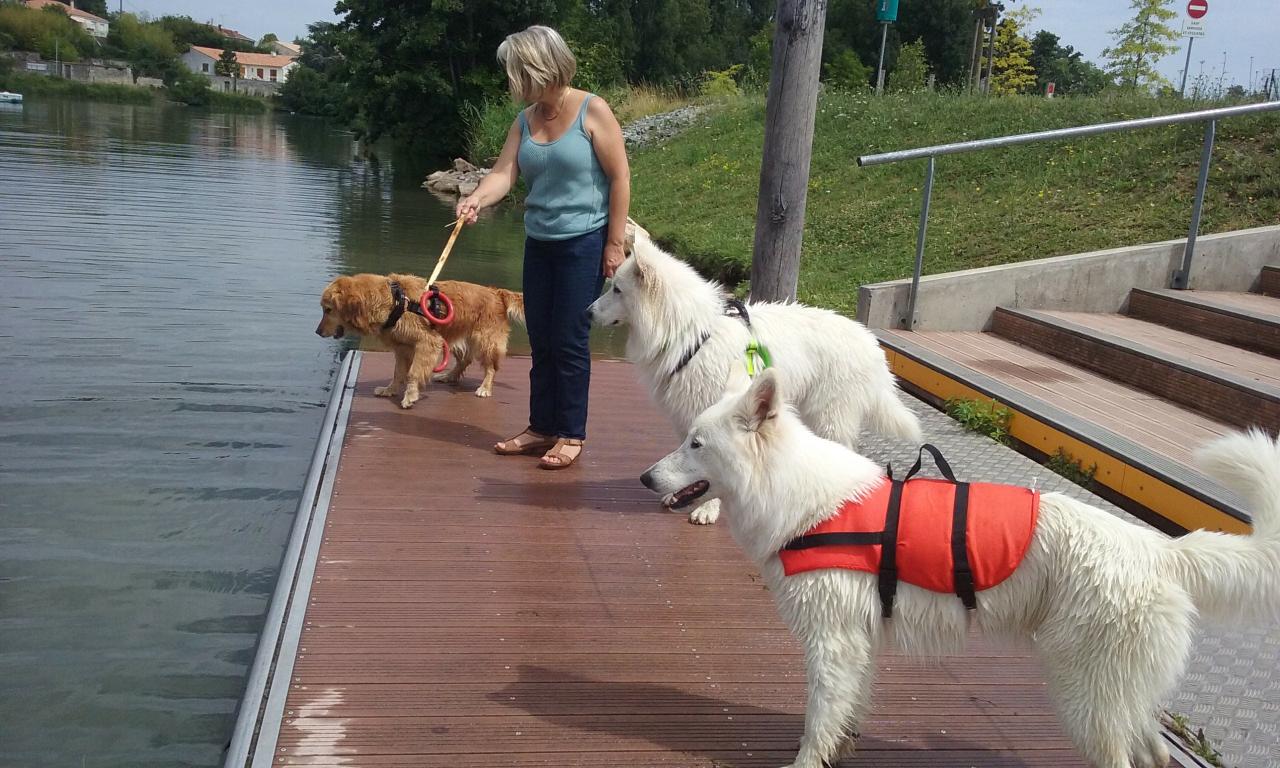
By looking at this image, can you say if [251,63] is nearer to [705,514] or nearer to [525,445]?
[525,445]

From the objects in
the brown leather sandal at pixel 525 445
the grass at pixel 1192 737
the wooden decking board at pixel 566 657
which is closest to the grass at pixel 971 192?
the brown leather sandal at pixel 525 445

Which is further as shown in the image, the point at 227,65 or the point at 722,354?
the point at 227,65

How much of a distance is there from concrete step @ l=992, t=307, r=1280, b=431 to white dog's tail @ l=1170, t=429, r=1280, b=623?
3.38m

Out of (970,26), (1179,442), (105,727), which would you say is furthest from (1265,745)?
(970,26)

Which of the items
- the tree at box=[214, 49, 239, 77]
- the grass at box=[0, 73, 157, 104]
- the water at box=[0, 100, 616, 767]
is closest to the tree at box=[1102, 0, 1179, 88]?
the water at box=[0, 100, 616, 767]

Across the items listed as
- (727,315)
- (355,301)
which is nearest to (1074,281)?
(727,315)

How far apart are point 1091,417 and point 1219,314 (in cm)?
229

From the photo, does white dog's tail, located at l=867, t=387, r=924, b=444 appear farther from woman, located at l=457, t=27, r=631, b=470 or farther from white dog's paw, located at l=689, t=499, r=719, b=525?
woman, located at l=457, t=27, r=631, b=470

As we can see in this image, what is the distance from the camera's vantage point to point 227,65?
14212cm

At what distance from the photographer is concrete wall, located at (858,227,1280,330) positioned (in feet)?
27.1

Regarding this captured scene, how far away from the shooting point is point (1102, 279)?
27.5 ft

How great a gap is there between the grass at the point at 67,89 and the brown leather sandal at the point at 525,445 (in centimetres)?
9010

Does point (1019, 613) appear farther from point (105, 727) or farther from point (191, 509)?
point (191, 509)

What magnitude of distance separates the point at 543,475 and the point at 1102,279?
17.8 ft
